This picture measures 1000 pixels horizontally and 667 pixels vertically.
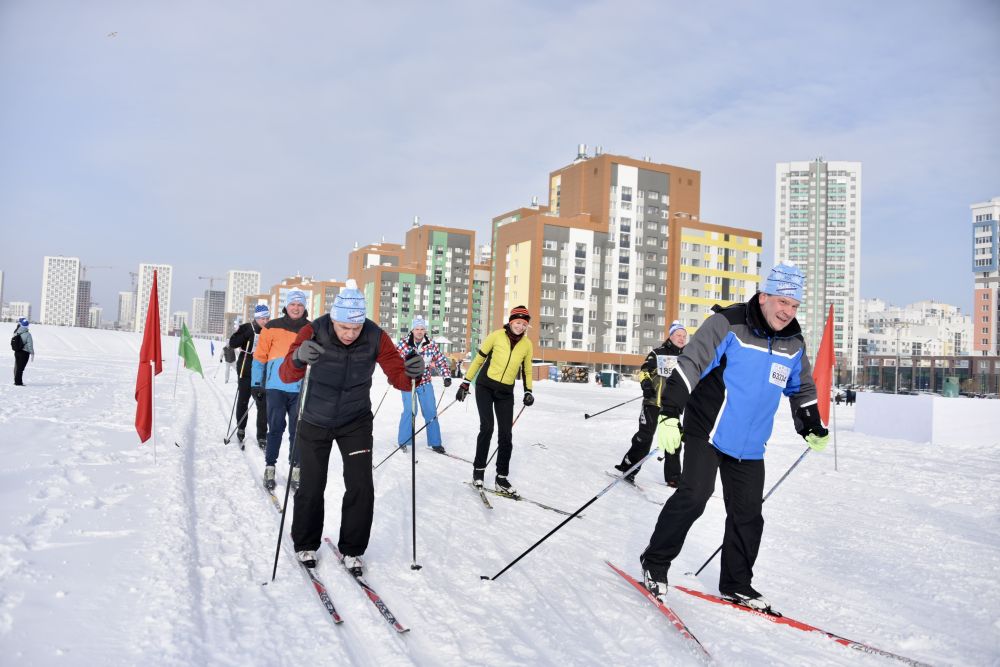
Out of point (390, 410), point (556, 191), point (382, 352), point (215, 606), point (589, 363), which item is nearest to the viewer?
point (215, 606)

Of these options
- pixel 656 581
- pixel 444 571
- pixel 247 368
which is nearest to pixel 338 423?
pixel 444 571

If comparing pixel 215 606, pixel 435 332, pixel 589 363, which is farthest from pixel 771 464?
pixel 435 332

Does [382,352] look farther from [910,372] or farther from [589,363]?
[910,372]

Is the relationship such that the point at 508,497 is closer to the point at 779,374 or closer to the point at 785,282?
the point at 779,374

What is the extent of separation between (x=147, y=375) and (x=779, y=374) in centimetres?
660

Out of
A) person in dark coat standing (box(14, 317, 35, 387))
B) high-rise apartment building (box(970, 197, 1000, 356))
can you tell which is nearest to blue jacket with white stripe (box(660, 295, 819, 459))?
person in dark coat standing (box(14, 317, 35, 387))

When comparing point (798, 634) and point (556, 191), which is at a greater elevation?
point (556, 191)

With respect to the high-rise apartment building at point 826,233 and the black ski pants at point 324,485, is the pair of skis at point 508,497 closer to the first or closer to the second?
the black ski pants at point 324,485

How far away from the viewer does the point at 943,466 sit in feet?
32.6

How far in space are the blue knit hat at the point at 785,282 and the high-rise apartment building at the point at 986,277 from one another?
A: 128 m

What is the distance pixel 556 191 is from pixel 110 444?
84184mm

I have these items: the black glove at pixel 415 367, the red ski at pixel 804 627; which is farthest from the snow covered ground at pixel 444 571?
the black glove at pixel 415 367

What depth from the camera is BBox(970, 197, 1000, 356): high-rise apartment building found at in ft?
366

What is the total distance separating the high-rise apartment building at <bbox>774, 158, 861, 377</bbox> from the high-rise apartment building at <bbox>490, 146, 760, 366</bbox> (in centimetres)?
8780
